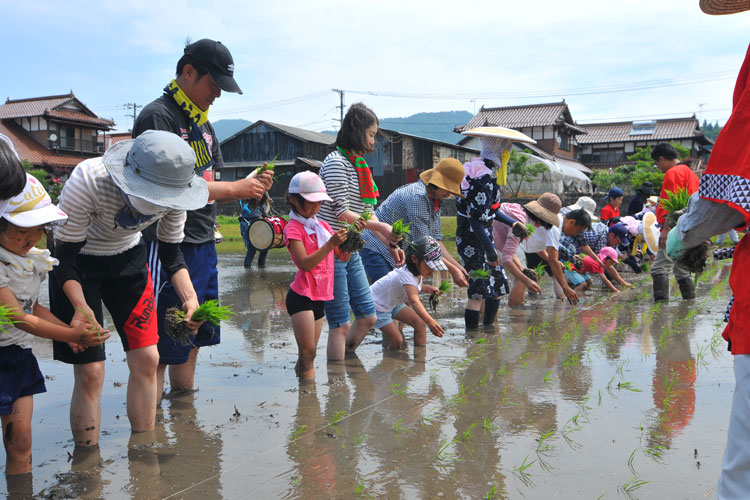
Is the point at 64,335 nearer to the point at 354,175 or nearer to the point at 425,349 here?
the point at 354,175

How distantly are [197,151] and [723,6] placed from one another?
9.50ft

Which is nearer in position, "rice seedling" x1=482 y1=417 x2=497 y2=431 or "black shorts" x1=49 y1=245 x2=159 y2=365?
"black shorts" x1=49 y1=245 x2=159 y2=365

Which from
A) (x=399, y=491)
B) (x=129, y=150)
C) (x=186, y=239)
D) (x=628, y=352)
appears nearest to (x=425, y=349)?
(x=628, y=352)

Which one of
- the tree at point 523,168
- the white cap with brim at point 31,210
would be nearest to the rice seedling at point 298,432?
the white cap with brim at point 31,210

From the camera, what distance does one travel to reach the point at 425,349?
5.66 metres

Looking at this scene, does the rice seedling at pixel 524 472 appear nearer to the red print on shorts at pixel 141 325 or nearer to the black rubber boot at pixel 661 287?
the red print on shorts at pixel 141 325

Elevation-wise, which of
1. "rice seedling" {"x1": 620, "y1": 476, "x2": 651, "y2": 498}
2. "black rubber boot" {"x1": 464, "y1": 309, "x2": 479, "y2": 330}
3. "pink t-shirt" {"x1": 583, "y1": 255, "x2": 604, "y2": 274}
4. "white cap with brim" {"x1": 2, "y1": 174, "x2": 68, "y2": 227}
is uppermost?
"white cap with brim" {"x1": 2, "y1": 174, "x2": 68, "y2": 227}

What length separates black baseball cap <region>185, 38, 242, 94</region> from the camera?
369 cm

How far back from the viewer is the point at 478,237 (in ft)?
20.6

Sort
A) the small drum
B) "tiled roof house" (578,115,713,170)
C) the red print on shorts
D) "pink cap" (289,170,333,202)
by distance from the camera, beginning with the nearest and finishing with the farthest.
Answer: the red print on shorts
"pink cap" (289,170,333,202)
the small drum
"tiled roof house" (578,115,713,170)

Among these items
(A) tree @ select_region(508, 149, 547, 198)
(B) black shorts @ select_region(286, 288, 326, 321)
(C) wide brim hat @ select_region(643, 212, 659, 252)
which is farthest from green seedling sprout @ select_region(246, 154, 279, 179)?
(A) tree @ select_region(508, 149, 547, 198)

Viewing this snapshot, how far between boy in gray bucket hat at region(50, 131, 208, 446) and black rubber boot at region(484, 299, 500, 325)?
4.01 m

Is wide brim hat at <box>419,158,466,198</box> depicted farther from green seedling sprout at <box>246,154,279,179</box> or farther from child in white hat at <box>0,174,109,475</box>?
child in white hat at <box>0,174,109,475</box>

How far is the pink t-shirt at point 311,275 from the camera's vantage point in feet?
14.8
